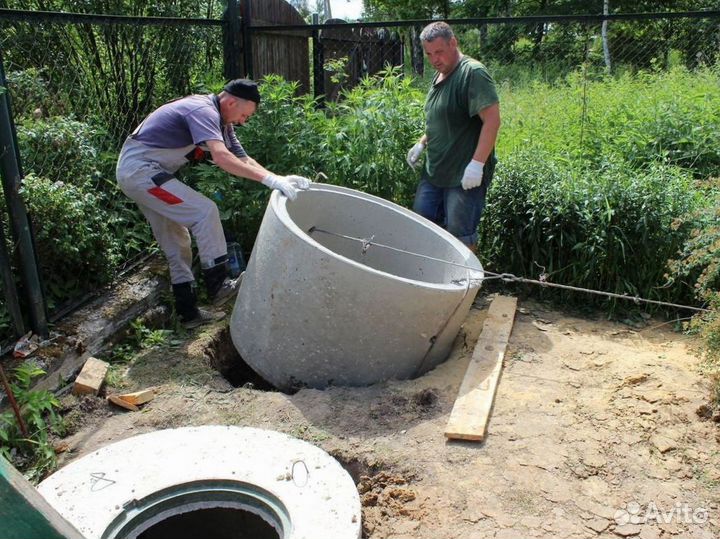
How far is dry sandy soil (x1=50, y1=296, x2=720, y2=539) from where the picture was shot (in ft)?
8.16

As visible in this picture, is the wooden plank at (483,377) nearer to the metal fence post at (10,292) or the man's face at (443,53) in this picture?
the man's face at (443,53)

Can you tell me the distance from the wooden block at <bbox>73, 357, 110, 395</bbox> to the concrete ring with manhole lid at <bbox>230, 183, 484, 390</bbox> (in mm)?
736

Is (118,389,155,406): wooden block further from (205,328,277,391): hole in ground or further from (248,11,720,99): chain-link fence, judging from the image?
(248,11,720,99): chain-link fence

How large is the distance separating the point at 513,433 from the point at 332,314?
1026 millimetres

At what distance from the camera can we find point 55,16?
3672 millimetres

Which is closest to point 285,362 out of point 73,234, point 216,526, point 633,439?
point 216,526

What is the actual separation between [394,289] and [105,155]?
2.58 meters

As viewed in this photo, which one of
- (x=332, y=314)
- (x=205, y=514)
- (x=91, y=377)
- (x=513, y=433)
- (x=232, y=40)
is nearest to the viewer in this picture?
(x=205, y=514)

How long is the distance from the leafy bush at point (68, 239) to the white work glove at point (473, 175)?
7.40 ft

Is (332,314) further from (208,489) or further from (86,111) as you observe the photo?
(86,111)

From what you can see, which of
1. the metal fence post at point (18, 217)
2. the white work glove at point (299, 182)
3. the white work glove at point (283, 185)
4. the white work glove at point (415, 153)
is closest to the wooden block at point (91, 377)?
the metal fence post at point (18, 217)

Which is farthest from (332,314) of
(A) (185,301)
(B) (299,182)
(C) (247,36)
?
(C) (247,36)

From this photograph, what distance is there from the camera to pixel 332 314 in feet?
10.8

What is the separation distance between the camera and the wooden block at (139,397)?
3.31m
